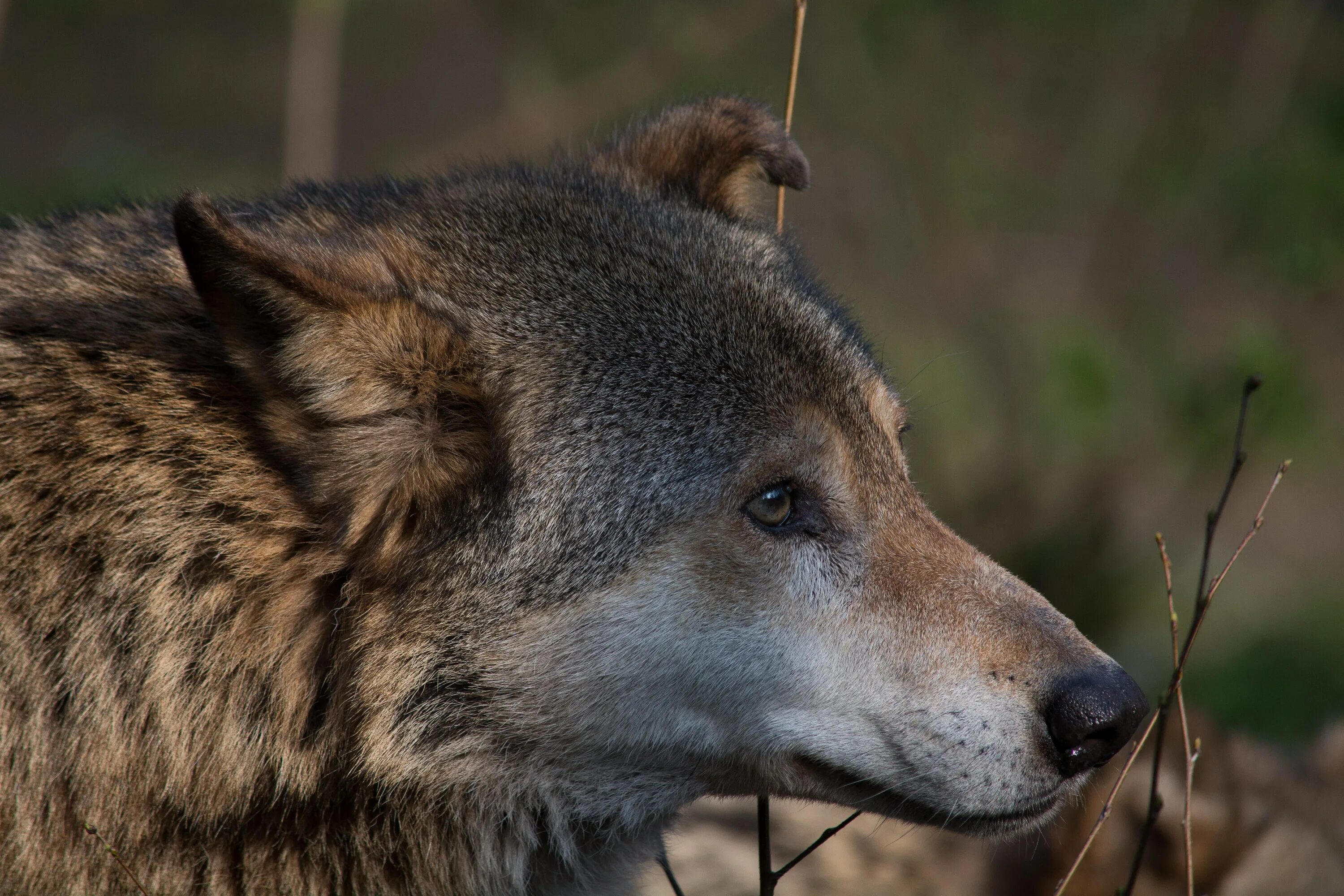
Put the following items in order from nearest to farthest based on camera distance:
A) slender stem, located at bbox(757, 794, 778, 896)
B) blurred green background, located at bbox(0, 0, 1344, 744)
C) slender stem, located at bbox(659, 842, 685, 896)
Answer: slender stem, located at bbox(757, 794, 778, 896)
slender stem, located at bbox(659, 842, 685, 896)
blurred green background, located at bbox(0, 0, 1344, 744)

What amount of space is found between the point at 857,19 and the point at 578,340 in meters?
7.14

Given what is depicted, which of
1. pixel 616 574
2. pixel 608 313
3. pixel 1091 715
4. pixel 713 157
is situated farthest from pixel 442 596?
pixel 713 157

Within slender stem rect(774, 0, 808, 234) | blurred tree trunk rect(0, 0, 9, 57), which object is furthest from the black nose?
blurred tree trunk rect(0, 0, 9, 57)

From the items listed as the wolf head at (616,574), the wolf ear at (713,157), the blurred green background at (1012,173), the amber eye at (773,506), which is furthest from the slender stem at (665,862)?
the blurred green background at (1012,173)

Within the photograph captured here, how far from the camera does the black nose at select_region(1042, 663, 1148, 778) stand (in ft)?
8.82

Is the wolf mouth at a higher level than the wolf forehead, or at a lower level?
lower

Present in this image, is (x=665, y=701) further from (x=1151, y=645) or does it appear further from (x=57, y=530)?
(x=1151, y=645)

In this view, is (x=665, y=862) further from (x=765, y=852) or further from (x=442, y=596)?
(x=442, y=596)

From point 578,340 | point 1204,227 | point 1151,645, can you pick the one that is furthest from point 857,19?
point 578,340

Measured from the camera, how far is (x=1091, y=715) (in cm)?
268

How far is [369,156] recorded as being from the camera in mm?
10188

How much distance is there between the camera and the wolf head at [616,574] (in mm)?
→ 2699

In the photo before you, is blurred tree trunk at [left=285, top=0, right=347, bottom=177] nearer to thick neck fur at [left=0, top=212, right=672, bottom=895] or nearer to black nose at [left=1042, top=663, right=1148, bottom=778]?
thick neck fur at [left=0, top=212, right=672, bottom=895]

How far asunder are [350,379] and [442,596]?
53 centimetres
